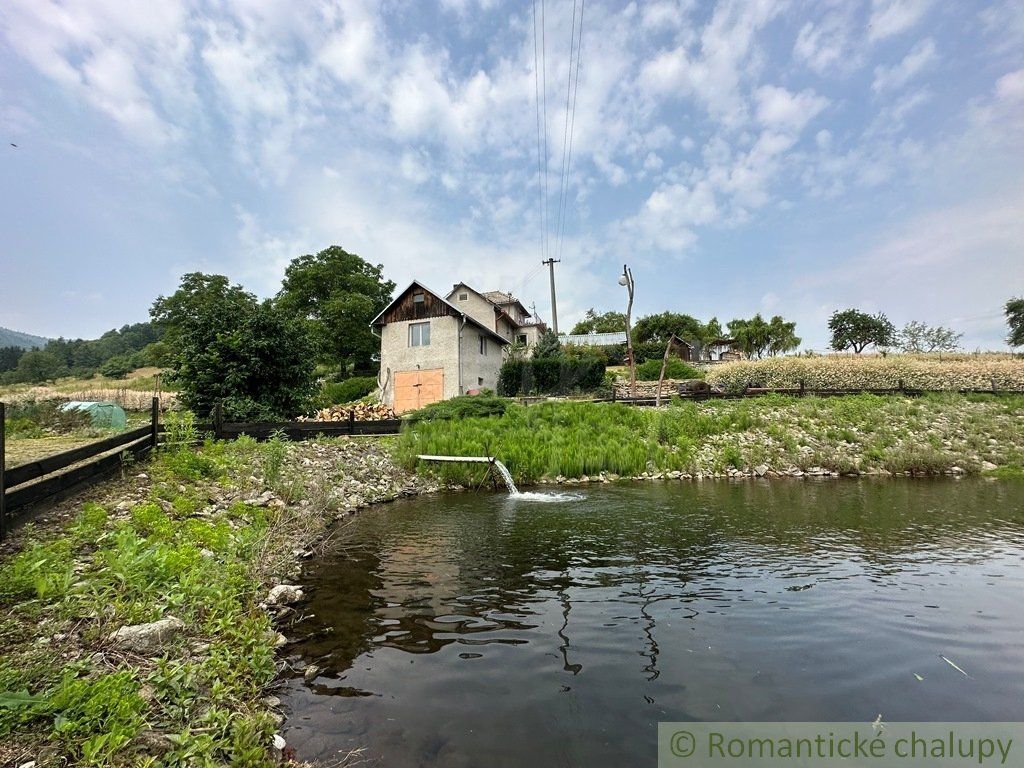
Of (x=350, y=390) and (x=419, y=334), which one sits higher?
(x=419, y=334)

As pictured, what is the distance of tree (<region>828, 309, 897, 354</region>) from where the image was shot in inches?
2336

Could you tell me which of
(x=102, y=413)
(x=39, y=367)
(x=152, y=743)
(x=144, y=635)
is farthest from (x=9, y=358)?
(x=152, y=743)

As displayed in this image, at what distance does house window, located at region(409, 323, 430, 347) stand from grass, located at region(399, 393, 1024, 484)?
39.6ft

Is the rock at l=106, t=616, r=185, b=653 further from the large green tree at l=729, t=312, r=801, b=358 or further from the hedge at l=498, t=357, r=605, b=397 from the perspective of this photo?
the large green tree at l=729, t=312, r=801, b=358

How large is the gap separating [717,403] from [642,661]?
61.0 ft

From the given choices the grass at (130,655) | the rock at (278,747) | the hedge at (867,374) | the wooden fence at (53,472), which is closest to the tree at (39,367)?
the wooden fence at (53,472)

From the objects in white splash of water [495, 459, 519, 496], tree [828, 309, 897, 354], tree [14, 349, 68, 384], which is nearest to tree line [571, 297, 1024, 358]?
tree [828, 309, 897, 354]

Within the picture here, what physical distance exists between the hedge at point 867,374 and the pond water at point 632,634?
19435 millimetres

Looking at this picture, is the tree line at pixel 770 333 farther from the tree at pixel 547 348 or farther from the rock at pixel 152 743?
the rock at pixel 152 743

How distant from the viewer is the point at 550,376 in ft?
106

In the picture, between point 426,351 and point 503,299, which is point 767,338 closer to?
point 503,299

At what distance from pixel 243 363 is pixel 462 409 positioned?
28.9ft

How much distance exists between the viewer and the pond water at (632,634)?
328cm

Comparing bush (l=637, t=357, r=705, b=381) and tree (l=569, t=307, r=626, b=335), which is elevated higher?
tree (l=569, t=307, r=626, b=335)
